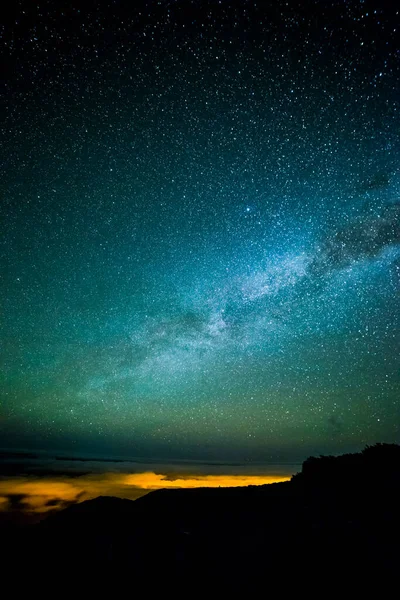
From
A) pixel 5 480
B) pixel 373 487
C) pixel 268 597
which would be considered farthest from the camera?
pixel 5 480

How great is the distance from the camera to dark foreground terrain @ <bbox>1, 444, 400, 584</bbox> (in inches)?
287

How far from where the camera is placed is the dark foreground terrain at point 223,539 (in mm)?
7293

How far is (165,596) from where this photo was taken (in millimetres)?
6859

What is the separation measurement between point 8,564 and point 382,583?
8.70 meters

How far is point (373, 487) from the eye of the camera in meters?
12.0

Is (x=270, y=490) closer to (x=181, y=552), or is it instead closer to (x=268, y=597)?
(x=181, y=552)

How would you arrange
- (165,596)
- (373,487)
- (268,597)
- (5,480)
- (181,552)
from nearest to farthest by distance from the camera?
(268,597) → (165,596) → (181,552) → (373,487) → (5,480)

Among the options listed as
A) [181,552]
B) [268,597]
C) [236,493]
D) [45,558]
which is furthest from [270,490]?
[45,558]

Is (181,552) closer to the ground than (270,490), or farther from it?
closer to the ground

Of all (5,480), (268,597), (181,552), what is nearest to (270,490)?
(181,552)

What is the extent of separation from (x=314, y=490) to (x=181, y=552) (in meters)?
6.46

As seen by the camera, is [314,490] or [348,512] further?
[314,490]

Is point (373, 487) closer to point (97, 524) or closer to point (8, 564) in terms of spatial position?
point (97, 524)

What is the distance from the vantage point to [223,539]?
8.61 metres
